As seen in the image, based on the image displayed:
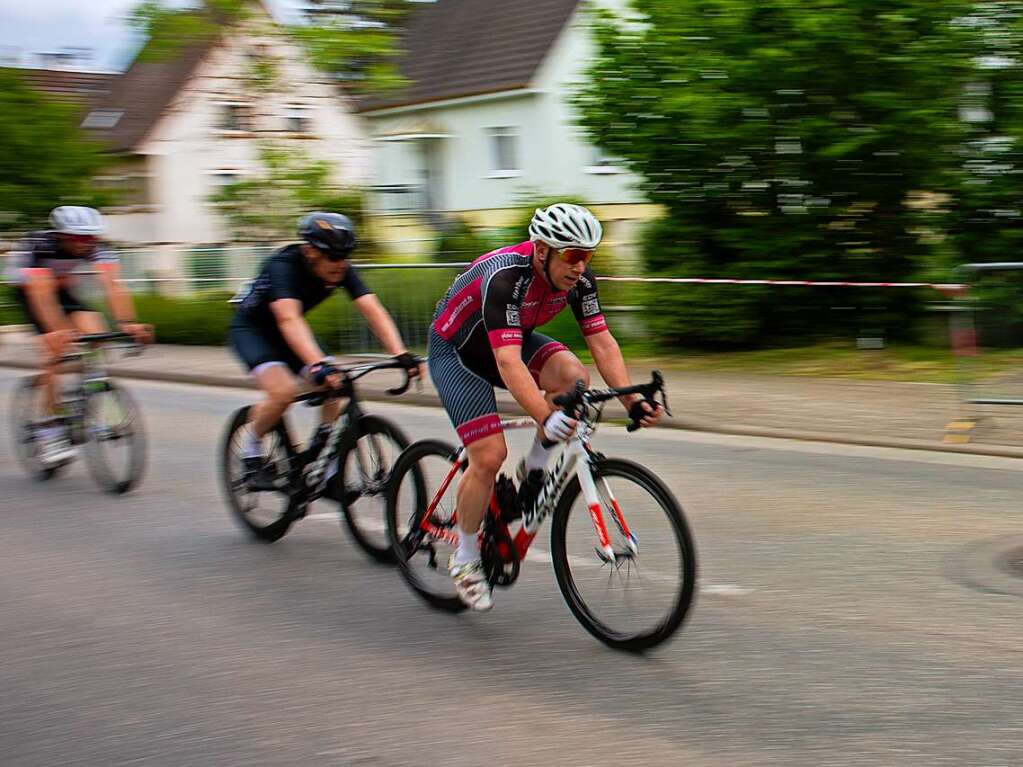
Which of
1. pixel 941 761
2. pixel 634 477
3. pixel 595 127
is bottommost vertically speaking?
pixel 941 761

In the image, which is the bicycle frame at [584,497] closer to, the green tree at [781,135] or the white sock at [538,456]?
the white sock at [538,456]

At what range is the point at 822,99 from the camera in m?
14.7

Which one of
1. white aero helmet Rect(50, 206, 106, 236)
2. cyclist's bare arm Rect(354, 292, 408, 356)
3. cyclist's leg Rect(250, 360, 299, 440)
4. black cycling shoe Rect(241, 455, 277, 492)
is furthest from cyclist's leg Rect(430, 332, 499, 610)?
white aero helmet Rect(50, 206, 106, 236)

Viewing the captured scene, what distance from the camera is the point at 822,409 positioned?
11258 millimetres

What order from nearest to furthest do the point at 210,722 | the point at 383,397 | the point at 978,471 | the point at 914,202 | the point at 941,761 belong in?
the point at 941,761 → the point at 210,722 → the point at 978,471 → the point at 383,397 → the point at 914,202

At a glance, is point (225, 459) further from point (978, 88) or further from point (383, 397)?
point (978, 88)

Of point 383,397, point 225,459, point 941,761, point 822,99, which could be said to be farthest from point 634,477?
point 822,99

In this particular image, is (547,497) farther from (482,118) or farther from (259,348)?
(482,118)

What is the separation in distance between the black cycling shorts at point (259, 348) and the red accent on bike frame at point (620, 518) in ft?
9.08

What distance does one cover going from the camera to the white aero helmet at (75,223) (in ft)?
28.9

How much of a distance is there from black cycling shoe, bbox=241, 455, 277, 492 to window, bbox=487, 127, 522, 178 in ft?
97.1

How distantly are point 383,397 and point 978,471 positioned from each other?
6.76 m

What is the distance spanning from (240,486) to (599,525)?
310 centimetres

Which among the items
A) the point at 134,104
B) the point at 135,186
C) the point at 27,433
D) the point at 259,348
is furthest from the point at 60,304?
the point at 134,104
